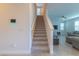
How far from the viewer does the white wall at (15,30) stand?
16.4 ft

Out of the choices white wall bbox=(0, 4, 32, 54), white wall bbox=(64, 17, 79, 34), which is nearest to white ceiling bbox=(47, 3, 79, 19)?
white wall bbox=(64, 17, 79, 34)

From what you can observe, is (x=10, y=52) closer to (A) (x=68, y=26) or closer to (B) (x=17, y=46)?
(B) (x=17, y=46)

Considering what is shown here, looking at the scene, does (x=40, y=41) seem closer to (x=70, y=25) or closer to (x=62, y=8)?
(x=62, y=8)

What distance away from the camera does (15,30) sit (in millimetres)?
5039

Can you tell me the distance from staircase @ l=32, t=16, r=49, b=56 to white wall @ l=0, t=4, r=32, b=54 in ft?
1.66

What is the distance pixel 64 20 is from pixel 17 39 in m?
6.32

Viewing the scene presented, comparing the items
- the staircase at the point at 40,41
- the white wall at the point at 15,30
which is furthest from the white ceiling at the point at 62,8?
the white wall at the point at 15,30

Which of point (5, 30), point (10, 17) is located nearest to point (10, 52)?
point (5, 30)

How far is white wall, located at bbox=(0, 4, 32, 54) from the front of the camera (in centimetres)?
499

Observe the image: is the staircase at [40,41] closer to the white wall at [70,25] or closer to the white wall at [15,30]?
the white wall at [15,30]

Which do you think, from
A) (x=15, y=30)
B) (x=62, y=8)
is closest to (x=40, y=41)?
(x=15, y=30)

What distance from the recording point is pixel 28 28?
199 inches

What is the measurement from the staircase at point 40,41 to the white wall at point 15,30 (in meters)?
0.51

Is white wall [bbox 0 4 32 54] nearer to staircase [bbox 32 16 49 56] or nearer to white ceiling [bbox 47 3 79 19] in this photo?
staircase [bbox 32 16 49 56]
